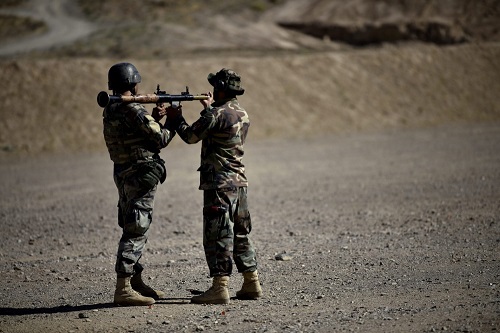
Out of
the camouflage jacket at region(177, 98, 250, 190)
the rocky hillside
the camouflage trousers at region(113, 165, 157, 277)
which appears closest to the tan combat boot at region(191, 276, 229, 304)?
the camouflage trousers at region(113, 165, 157, 277)

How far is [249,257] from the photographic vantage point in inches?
300

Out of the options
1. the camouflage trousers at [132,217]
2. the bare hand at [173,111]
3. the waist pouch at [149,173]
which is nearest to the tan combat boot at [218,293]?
the camouflage trousers at [132,217]

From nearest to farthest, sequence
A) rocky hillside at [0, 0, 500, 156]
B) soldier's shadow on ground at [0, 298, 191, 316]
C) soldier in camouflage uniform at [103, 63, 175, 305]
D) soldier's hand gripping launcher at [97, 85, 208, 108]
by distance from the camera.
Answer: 1. soldier's hand gripping launcher at [97, 85, 208, 108]
2. soldier in camouflage uniform at [103, 63, 175, 305]
3. soldier's shadow on ground at [0, 298, 191, 316]
4. rocky hillside at [0, 0, 500, 156]

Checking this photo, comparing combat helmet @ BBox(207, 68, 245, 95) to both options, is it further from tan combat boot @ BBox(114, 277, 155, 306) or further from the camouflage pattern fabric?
tan combat boot @ BBox(114, 277, 155, 306)

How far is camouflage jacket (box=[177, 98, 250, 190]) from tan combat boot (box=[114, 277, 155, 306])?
1.18m

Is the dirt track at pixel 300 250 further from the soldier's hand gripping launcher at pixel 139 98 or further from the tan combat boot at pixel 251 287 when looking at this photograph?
the soldier's hand gripping launcher at pixel 139 98

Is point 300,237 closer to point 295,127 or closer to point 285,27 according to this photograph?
point 295,127

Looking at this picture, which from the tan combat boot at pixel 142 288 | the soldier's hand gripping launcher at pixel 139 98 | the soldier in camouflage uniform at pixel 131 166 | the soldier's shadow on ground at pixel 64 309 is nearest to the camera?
the soldier's hand gripping launcher at pixel 139 98

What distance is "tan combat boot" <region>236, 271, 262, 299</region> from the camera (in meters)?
7.70

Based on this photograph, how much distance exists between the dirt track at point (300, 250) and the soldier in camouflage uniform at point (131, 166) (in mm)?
460

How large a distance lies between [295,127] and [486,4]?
23.6 m

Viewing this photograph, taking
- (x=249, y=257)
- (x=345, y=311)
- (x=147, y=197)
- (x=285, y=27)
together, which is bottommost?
(x=345, y=311)

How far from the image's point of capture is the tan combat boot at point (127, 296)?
7.50 metres

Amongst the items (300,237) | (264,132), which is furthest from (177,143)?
(300,237)
